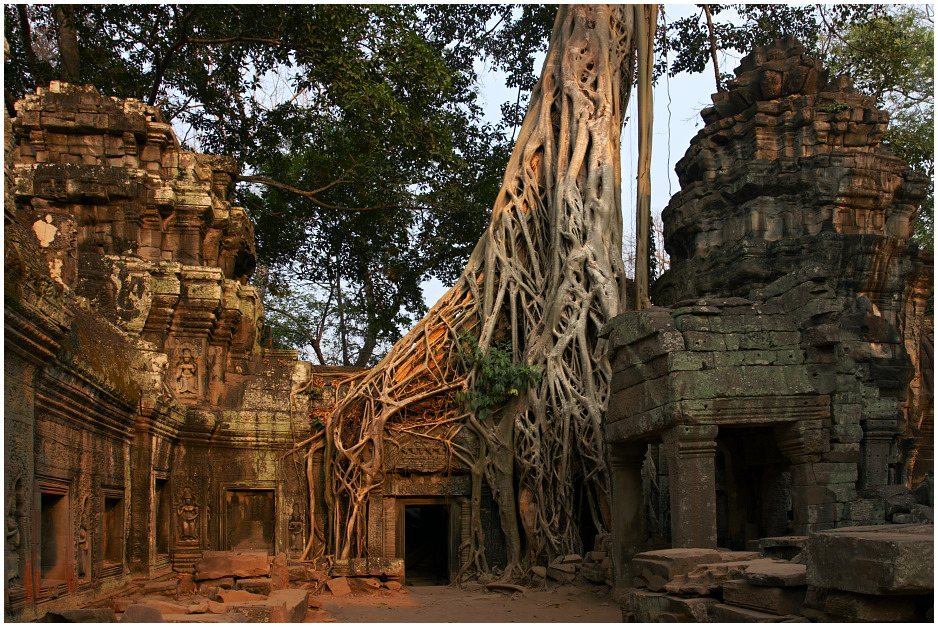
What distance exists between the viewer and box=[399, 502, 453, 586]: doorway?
1104 cm

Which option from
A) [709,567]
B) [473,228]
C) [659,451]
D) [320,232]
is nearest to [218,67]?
[320,232]

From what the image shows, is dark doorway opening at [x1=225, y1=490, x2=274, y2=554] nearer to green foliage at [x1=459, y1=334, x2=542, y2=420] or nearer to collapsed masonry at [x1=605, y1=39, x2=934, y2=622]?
green foliage at [x1=459, y1=334, x2=542, y2=420]

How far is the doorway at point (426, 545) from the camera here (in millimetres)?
11042

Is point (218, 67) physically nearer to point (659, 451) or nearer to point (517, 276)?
point (517, 276)

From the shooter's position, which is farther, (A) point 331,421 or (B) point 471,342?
(B) point 471,342

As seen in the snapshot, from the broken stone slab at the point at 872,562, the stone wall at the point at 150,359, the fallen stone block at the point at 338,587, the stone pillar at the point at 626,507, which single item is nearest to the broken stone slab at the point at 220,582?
the stone wall at the point at 150,359

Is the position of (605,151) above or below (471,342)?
above

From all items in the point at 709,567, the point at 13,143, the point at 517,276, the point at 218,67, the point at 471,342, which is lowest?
the point at 709,567

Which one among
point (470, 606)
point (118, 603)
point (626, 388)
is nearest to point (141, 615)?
point (118, 603)

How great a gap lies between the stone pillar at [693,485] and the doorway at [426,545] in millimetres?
4652

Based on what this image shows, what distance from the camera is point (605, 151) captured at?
1170 centimetres

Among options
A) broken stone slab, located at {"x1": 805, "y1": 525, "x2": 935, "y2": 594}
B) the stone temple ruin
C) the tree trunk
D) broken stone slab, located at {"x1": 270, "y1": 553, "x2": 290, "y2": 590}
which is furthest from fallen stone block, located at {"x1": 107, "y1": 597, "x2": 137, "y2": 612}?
the tree trunk

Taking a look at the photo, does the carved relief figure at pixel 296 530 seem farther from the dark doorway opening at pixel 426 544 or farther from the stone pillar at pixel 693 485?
the stone pillar at pixel 693 485

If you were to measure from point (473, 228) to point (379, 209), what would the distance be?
1652mm
